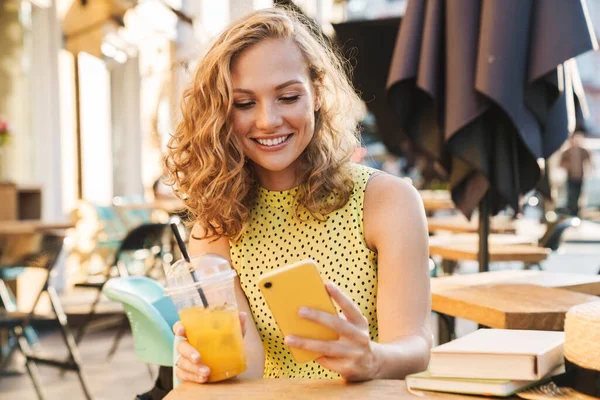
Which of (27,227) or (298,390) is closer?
(298,390)

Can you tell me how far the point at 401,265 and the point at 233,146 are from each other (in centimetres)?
45

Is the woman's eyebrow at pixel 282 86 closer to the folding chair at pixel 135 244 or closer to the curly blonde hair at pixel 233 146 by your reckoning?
the curly blonde hair at pixel 233 146

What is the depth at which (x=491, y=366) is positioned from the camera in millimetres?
972

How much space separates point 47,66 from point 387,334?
629 cm

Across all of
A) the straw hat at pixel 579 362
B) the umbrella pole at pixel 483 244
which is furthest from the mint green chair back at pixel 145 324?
the umbrella pole at pixel 483 244

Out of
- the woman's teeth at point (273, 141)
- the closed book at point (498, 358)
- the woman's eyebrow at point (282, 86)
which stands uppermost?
the woman's eyebrow at point (282, 86)

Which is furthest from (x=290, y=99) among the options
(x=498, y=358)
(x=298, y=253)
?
(x=498, y=358)

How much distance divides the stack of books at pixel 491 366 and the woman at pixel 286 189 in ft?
1.14

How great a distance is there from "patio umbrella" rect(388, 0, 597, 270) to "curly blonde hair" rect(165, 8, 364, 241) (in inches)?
37.8

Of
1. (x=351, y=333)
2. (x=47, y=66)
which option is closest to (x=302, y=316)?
(x=351, y=333)

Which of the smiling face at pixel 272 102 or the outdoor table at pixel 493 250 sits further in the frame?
the outdoor table at pixel 493 250

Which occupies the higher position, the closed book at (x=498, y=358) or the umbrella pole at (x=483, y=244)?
the closed book at (x=498, y=358)

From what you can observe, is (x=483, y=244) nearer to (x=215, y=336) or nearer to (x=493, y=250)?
(x=493, y=250)

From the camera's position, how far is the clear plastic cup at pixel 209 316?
1.12 m
